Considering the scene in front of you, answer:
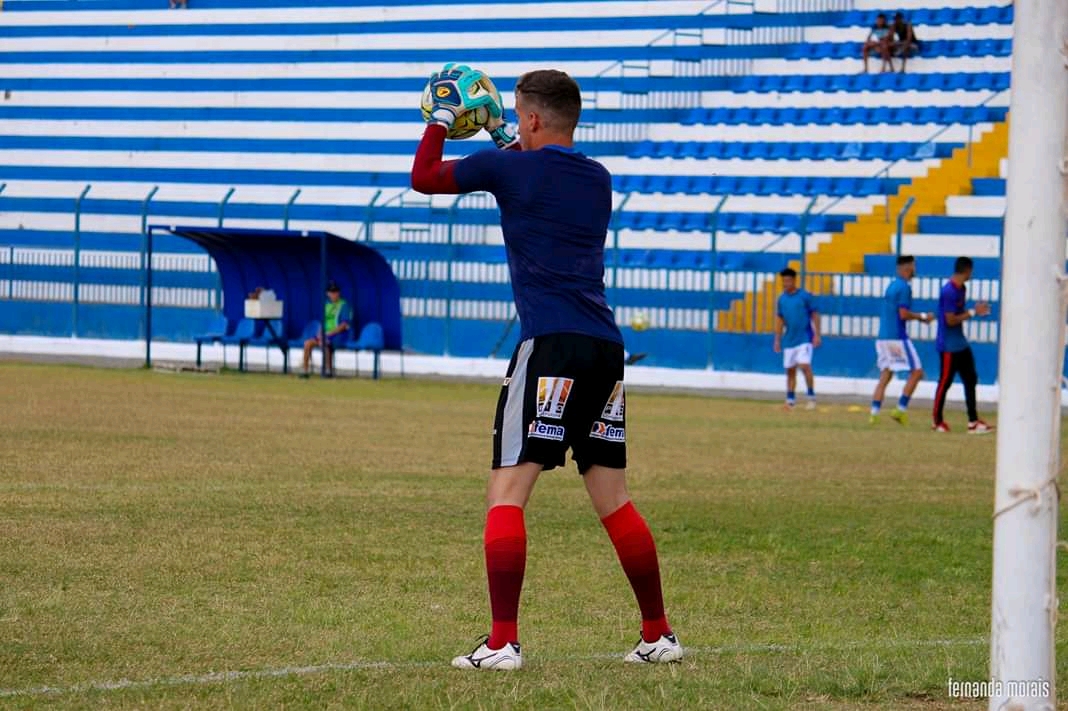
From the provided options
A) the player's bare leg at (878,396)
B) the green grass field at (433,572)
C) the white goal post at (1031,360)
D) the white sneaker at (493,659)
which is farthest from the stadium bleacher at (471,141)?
the white goal post at (1031,360)

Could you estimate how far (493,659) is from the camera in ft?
21.0

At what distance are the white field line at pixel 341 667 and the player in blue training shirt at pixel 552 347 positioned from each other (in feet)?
0.78

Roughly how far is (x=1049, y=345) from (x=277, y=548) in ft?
18.1

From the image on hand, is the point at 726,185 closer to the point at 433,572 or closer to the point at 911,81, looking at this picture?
the point at 911,81

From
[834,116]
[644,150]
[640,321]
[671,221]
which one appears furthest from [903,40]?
[640,321]

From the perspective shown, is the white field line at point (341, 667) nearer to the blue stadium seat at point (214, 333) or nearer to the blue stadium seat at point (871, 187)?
the blue stadium seat at point (214, 333)

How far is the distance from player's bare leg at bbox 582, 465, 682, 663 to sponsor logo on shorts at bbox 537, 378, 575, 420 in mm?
310

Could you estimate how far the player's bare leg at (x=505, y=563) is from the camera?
21.1ft

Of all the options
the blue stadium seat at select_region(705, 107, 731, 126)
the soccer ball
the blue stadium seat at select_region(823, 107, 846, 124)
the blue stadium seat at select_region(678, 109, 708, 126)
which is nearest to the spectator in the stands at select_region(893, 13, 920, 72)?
the blue stadium seat at select_region(823, 107, 846, 124)

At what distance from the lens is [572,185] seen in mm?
6719

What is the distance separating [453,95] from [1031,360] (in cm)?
287

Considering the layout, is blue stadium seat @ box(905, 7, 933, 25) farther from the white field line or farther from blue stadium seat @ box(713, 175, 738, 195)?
the white field line

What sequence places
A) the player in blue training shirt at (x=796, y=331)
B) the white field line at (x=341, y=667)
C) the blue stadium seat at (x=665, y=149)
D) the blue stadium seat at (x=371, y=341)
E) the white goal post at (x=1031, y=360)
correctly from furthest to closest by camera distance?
1. the blue stadium seat at (x=665, y=149)
2. the blue stadium seat at (x=371, y=341)
3. the player in blue training shirt at (x=796, y=331)
4. the white field line at (x=341, y=667)
5. the white goal post at (x=1031, y=360)

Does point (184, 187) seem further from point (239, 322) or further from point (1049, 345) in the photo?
point (1049, 345)
